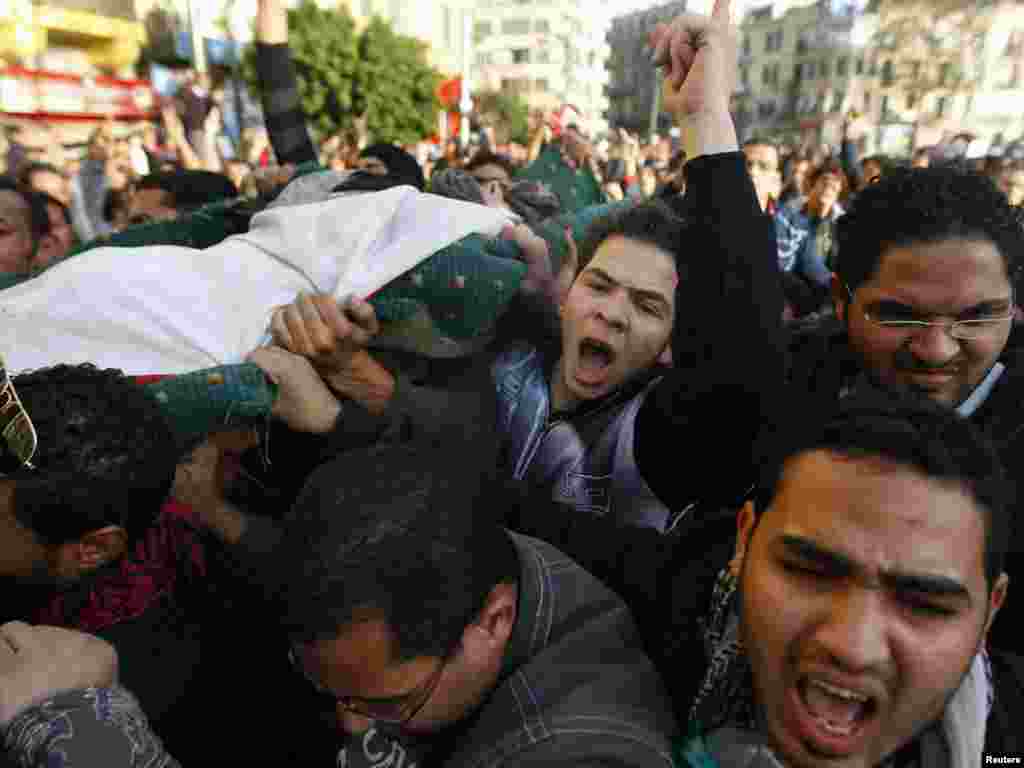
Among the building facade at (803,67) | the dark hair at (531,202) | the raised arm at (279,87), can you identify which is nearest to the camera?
the raised arm at (279,87)

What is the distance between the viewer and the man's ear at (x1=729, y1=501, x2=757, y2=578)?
108 cm

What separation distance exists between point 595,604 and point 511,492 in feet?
1.42

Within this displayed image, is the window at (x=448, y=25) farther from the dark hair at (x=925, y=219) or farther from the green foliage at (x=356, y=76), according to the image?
the dark hair at (x=925, y=219)

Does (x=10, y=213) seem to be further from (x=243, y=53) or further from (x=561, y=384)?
(x=243, y=53)

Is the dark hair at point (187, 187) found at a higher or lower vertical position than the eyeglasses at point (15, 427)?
higher

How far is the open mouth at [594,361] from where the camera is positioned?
1767 millimetres

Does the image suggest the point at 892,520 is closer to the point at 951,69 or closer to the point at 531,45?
the point at 951,69

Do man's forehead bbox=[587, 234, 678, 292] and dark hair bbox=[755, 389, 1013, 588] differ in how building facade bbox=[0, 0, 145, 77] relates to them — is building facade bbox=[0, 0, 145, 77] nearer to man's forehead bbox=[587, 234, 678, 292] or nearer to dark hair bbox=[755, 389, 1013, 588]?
man's forehead bbox=[587, 234, 678, 292]

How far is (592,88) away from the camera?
84062 millimetres

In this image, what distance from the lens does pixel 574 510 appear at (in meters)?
1.48

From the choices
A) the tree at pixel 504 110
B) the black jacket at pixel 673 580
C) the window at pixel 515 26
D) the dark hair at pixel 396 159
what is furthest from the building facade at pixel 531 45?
the black jacket at pixel 673 580

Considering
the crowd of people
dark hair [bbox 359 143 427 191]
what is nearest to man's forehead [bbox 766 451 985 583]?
the crowd of people

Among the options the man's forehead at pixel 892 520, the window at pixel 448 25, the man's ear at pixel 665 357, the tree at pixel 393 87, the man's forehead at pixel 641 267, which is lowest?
the man's ear at pixel 665 357

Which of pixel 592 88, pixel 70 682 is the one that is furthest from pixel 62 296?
pixel 592 88
